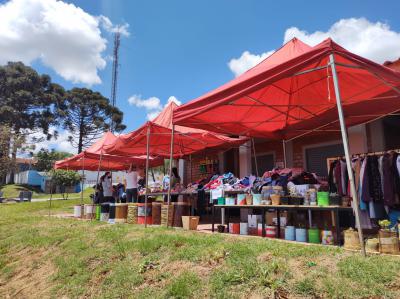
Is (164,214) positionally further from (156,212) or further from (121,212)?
(121,212)

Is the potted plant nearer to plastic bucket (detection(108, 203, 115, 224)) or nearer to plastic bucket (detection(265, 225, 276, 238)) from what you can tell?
plastic bucket (detection(265, 225, 276, 238))

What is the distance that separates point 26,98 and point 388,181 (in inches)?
1634

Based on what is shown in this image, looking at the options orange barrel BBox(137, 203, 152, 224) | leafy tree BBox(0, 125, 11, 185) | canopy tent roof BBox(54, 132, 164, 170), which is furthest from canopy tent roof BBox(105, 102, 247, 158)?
leafy tree BBox(0, 125, 11, 185)

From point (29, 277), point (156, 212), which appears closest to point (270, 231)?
point (156, 212)

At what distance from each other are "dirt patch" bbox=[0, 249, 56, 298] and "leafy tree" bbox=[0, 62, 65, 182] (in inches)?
1379

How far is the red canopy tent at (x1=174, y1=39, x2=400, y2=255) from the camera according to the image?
4582 millimetres

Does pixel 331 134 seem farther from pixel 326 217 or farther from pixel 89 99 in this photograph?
pixel 89 99

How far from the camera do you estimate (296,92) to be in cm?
708

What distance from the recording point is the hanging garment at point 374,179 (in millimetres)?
4559

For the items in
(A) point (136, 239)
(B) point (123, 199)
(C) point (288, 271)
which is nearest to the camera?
(C) point (288, 271)

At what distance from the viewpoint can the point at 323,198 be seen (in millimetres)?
4863

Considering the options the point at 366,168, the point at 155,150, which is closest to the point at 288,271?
the point at 366,168

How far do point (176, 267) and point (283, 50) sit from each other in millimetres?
4555

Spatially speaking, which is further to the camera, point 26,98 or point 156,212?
point 26,98
